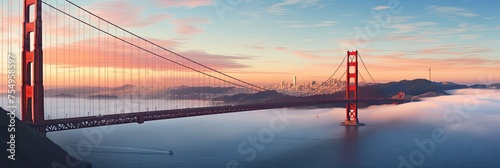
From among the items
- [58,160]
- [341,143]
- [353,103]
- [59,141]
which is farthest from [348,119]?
[58,160]

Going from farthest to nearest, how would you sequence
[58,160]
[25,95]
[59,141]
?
[59,141] < [58,160] < [25,95]

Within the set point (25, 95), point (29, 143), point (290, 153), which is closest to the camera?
point (29, 143)

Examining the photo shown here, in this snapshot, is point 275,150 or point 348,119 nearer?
point 275,150

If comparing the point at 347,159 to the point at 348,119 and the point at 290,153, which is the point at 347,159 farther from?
the point at 348,119

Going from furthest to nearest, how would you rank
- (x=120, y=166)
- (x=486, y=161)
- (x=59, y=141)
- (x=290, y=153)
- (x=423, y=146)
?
(x=59, y=141) < (x=423, y=146) < (x=290, y=153) < (x=486, y=161) < (x=120, y=166)

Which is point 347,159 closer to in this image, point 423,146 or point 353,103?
point 423,146

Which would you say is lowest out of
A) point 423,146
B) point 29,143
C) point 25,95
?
point 423,146

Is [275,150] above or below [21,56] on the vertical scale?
below

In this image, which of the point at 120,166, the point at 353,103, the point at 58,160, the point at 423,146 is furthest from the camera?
the point at 353,103

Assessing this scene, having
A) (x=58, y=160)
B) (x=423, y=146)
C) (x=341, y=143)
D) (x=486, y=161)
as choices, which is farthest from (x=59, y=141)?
(x=486, y=161)
